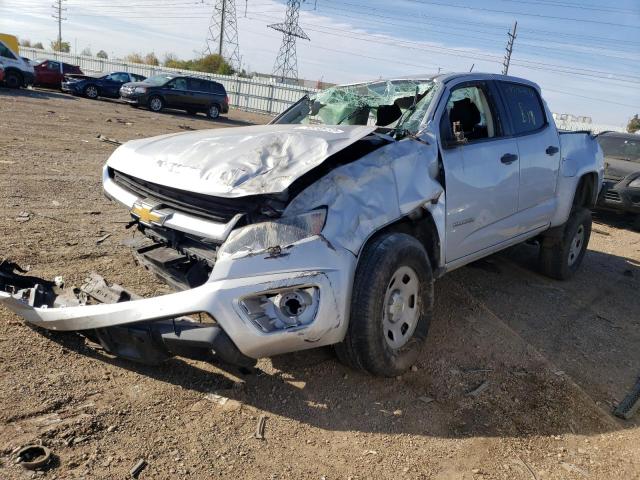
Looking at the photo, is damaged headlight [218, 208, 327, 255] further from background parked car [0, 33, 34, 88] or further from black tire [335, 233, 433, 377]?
background parked car [0, 33, 34, 88]

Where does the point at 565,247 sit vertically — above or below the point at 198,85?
above

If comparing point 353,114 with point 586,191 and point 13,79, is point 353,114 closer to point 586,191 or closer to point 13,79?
point 586,191

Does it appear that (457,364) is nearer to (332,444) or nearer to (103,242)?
(332,444)

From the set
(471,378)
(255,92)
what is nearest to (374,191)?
(471,378)

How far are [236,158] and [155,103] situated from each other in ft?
67.3

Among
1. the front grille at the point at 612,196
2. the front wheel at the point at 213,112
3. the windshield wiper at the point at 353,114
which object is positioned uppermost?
the windshield wiper at the point at 353,114

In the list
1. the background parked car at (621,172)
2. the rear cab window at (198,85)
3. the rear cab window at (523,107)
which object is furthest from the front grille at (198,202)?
the rear cab window at (198,85)

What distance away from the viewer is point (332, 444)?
2.73 metres

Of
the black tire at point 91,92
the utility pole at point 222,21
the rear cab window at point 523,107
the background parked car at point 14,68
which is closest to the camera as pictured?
the rear cab window at point 523,107

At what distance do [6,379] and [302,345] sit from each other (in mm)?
1551

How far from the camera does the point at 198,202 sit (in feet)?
9.96

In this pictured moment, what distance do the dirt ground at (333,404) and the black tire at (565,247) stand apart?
867 mm

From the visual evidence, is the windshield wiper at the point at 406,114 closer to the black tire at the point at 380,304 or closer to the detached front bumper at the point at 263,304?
the black tire at the point at 380,304

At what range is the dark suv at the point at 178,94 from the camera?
2180 cm
